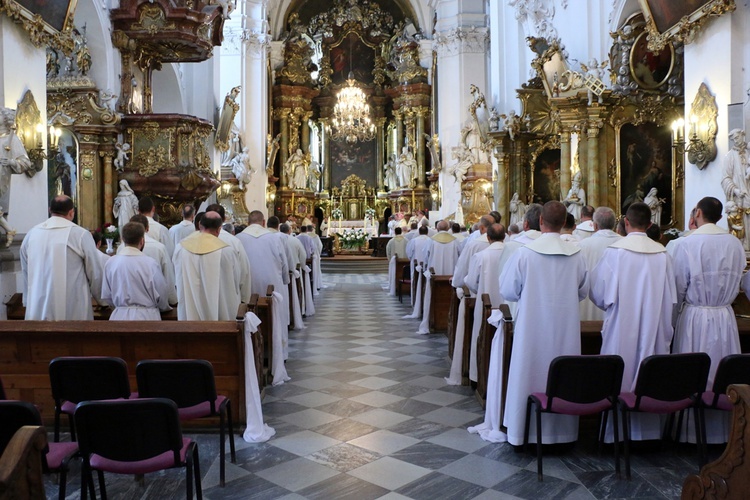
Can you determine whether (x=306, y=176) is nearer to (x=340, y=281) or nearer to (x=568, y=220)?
(x=340, y=281)

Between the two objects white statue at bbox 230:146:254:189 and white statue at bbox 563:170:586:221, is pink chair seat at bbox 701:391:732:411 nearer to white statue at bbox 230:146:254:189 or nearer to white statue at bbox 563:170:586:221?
white statue at bbox 563:170:586:221

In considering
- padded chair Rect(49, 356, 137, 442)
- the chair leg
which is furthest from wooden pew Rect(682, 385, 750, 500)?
padded chair Rect(49, 356, 137, 442)

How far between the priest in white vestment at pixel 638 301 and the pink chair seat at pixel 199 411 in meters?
2.72

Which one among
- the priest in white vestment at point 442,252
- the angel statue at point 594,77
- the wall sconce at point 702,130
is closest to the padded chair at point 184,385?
the wall sconce at point 702,130

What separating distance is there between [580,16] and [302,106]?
1771cm

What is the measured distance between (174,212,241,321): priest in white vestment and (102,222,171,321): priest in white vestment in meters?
0.22

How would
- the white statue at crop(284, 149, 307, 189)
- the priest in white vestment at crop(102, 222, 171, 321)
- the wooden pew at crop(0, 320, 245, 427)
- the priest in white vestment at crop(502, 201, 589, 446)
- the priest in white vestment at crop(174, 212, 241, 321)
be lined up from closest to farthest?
the priest in white vestment at crop(502, 201, 589, 446) < the wooden pew at crop(0, 320, 245, 427) < the priest in white vestment at crop(102, 222, 171, 321) < the priest in white vestment at crop(174, 212, 241, 321) < the white statue at crop(284, 149, 307, 189)

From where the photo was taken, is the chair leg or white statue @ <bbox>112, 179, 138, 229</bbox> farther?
white statue @ <bbox>112, 179, 138, 229</bbox>

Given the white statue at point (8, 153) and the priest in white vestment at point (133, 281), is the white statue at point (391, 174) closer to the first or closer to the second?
the white statue at point (8, 153)

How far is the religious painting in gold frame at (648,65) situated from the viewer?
1273 centimetres

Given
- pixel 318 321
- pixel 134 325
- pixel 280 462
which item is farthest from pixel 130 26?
pixel 280 462

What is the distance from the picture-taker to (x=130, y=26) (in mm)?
11602

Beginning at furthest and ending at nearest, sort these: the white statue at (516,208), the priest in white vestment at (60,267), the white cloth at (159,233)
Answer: the white statue at (516,208) → the white cloth at (159,233) → the priest in white vestment at (60,267)

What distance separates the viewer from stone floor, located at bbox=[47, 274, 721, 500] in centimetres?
426
